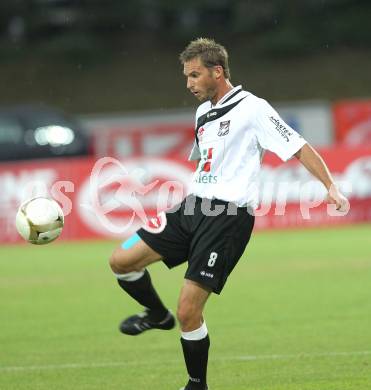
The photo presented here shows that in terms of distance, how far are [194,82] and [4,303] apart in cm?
602

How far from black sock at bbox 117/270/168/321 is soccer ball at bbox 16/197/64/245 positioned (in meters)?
0.60

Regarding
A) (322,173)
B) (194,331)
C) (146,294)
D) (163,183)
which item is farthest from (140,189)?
(322,173)

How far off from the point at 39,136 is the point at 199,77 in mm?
17507

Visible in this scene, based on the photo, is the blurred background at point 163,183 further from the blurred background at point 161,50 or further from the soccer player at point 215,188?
the soccer player at point 215,188


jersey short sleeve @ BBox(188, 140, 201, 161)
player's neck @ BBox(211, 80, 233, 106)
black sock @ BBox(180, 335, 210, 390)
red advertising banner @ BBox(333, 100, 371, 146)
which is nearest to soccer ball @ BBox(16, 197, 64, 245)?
A: jersey short sleeve @ BBox(188, 140, 201, 161)

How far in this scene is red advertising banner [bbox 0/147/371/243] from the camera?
754 inches

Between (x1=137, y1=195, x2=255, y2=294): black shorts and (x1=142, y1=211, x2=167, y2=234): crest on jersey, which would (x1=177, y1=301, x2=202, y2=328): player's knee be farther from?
(x1=142, y1=211, x2=167, y2=234): crest on jersey

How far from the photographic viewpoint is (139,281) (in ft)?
25.0

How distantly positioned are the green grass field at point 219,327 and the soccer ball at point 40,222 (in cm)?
107

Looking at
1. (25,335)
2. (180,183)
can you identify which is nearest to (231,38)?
(180,183)

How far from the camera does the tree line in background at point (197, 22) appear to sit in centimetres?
3509

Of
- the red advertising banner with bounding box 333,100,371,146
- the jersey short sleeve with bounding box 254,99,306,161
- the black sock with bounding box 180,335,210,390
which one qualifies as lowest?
the red advertising banner with bounding box 333,100,371,146

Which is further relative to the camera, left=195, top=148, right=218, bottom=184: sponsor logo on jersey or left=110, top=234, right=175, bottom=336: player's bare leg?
left=110, top=234, right=175, bottom=336: player's bare leg

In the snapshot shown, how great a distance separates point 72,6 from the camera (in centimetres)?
3612
